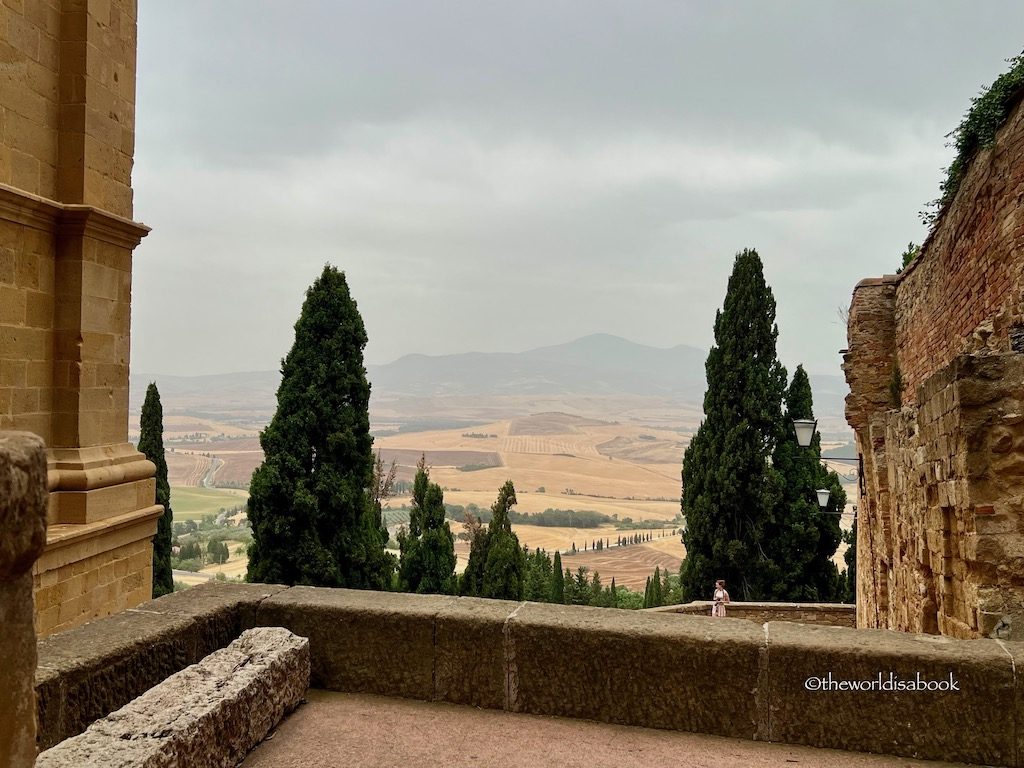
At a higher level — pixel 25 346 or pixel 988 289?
pixel 988 289

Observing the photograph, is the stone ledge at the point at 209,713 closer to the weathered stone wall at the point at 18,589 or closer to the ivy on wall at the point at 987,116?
the weathered stone wall at the point at 18,589

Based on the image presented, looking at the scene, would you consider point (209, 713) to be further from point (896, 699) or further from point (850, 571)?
point (850, 571)

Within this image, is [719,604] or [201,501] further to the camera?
[201,501]

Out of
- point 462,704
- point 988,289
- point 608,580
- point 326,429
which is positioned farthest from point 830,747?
point 608,580

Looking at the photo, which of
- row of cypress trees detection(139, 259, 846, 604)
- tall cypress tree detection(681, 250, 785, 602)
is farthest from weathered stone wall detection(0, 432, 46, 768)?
tall cypress tree detection(681, 250, 785, 602)

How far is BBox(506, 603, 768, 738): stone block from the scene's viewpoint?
10.4 feet

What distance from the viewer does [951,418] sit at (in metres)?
4.36

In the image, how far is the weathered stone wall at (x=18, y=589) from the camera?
130 cm

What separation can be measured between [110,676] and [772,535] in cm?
2099

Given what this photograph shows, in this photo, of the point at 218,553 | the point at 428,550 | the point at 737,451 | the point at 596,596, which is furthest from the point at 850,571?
the point at 218,553

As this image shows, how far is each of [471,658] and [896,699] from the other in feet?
Answer: 6.10

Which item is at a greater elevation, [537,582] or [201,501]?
[537,582]

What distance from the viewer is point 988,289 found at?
23.5ft

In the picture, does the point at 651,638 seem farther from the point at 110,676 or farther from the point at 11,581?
the point at 11,581
